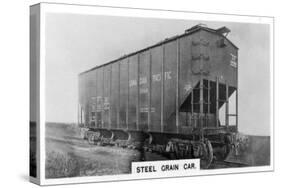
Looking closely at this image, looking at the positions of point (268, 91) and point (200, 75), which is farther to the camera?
point (268, 91)

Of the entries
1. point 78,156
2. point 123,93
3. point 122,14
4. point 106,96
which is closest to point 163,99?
point 123,93

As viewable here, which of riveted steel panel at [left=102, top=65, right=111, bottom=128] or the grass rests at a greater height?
riveted steel panel at [left=102, top=65, right=111, bottom=128]

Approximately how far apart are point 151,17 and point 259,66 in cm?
263

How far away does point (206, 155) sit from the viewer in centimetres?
1067

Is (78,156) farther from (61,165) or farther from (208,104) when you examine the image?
(208,104)

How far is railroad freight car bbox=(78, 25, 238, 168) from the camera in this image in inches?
401

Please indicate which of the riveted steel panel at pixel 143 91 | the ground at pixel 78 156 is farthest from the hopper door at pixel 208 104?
the ground at pixel 78 156

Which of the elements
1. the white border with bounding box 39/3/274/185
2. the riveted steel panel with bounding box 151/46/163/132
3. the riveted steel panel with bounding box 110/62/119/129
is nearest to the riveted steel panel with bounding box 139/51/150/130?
the riveted steel panel with bounding box 151/46/163/132

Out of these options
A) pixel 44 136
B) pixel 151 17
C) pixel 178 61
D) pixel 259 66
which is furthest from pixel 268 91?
pixel 44 136

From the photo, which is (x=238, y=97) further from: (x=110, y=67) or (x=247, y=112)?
(x=110, y=67)

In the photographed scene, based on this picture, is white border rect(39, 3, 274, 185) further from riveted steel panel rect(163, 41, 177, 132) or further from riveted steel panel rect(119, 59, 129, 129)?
riveted steel panel rect(119, 59, 129, 129)

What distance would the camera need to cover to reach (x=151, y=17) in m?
10.2

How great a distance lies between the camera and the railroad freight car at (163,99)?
A: 10.2m

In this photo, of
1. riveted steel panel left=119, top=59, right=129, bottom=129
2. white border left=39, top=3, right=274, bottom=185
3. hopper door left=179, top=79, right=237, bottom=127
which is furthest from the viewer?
hopper door left=179, top=79, right=237, bottom=127
